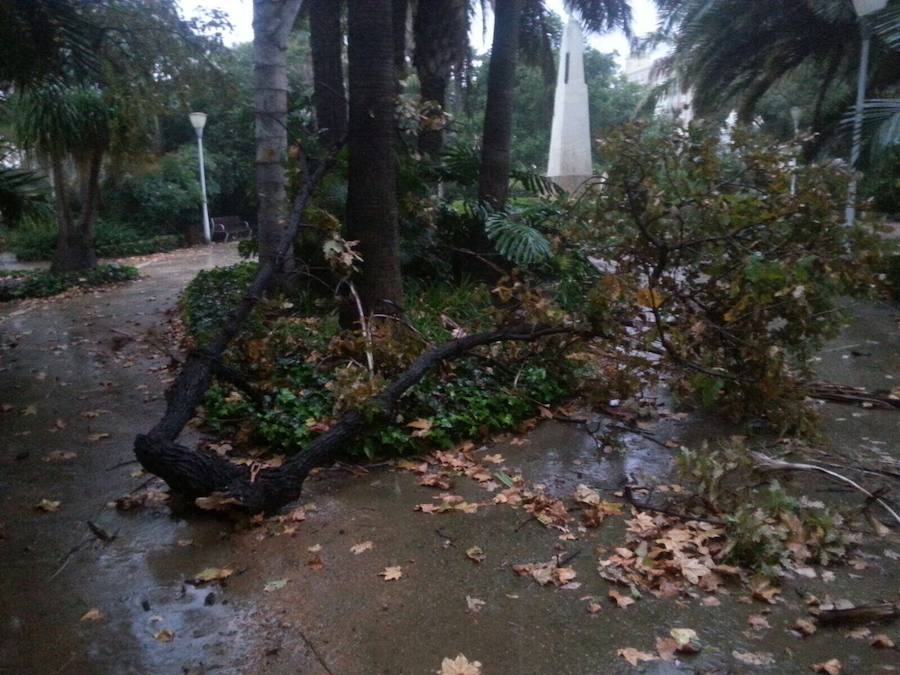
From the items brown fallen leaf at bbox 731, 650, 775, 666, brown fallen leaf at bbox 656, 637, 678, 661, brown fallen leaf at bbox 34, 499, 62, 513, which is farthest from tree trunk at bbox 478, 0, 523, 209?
brown fallen leaf at bbox 731, 650, 775, 666

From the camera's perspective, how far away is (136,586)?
358 centimetres

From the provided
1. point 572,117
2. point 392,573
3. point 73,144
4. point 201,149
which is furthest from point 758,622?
point 201,149

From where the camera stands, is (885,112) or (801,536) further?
(885,112)

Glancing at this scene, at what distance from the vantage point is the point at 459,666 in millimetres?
2951

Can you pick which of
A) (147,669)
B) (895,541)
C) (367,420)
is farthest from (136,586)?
(895,541)

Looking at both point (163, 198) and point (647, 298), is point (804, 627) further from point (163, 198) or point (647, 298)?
point (163, 198)

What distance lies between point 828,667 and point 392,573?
6.13 feet

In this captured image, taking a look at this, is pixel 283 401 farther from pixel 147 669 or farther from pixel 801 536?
pixel 801 536

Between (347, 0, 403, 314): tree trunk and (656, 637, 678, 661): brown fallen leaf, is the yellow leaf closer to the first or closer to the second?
(347, 0, 403, 314): tree trunk

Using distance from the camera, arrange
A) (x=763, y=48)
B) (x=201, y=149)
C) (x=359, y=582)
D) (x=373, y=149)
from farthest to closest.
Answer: (x=201, y=149) → (x=763, y=48) → (x=373, y=149) → (x=359, y=582)

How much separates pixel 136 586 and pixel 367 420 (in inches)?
65.6

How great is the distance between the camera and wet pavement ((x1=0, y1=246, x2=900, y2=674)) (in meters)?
3.05

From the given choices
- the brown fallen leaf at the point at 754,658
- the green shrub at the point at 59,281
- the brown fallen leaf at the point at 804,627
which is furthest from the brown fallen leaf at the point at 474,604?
the green shrub at the point at 59,281

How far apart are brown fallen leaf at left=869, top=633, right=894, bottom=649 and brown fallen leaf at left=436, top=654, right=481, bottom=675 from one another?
1567 millimetres
